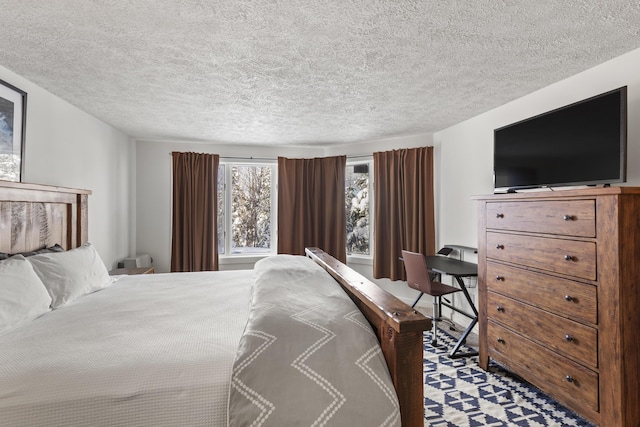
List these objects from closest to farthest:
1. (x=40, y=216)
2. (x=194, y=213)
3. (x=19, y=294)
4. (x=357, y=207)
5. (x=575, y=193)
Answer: (x=19, y=294), (x=575, y=193), (x=40, y=216), (x=194, y=213), (x=357, y=207)

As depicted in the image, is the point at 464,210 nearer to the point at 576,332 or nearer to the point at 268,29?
the point at 576,332

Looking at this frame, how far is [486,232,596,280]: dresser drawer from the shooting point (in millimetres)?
1698

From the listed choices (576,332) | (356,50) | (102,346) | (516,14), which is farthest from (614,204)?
(102,346)

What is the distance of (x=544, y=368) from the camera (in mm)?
1938

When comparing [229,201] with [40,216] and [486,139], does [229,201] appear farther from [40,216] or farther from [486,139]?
[486,139]

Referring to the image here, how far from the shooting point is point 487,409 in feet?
6.59

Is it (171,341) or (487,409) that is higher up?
(171,341)

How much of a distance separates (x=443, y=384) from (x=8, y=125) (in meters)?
3.49

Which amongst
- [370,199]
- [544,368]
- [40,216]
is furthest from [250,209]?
[544,368]

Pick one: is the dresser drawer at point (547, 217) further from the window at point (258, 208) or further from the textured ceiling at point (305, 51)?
the window at point (258, 208)

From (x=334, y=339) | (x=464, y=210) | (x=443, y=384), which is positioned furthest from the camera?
(x=464, y=210)

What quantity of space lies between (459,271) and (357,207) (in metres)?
2.04

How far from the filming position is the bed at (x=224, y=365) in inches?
39.5

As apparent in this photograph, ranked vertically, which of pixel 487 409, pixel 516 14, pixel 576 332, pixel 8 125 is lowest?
pixel 487 409
